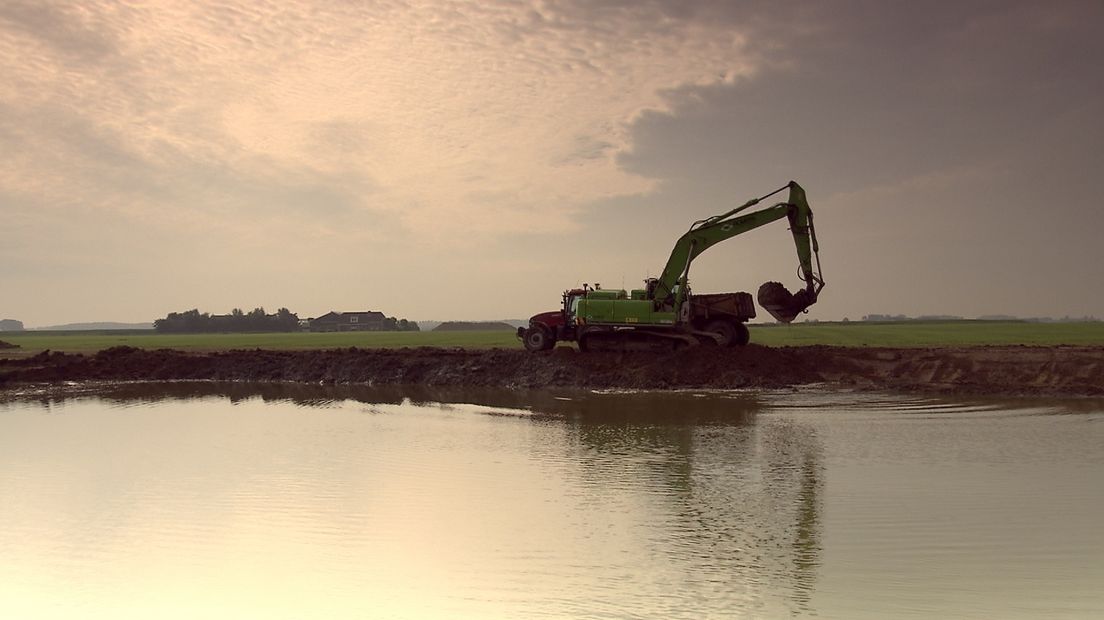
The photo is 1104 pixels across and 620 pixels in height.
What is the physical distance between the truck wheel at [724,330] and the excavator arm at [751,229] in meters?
1.45

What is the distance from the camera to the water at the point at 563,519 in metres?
7.03

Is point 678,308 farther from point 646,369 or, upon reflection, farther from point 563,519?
point 563,519

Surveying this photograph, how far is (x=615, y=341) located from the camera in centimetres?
3022

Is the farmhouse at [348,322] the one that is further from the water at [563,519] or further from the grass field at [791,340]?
the water at [563,519]

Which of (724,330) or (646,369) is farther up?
(724,330)

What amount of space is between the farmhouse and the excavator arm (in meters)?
88.8

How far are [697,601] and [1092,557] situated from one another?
4170 millimetres

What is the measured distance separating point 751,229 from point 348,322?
97223 mm

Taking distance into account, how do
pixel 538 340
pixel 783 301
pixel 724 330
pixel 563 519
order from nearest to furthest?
pixel 563 519
pixel 783 301
pixel 724 330
pixel 538 340

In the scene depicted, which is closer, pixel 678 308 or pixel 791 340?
pixel 678 308

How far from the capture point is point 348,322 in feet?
393

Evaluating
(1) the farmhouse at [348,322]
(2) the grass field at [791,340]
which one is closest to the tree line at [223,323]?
(1) the farmhouse at [348,322]

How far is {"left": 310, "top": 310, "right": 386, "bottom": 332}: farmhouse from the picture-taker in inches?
4567

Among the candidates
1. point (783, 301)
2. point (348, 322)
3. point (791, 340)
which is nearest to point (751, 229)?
point (783, 301)
